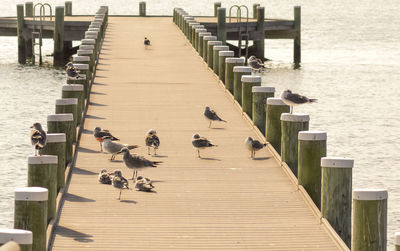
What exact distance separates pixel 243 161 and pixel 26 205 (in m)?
5.69

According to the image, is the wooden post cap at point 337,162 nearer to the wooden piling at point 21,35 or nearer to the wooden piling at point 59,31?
the wooden piling at point 59,31

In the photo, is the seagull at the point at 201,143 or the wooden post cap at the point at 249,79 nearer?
the seagull at the point at 201,143

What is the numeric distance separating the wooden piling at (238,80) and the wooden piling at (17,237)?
44.4ft

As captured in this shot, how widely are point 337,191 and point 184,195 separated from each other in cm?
207

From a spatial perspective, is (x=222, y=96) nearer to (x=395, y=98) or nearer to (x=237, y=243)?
(x=237, y=243)

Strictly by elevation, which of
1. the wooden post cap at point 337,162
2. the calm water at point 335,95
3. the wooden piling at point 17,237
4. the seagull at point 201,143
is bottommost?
the calm water at point 335,95

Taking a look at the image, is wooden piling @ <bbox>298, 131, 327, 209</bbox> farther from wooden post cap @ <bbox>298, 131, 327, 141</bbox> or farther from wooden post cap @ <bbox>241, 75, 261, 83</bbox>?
wooden post cap @ <bbox>241, 75, 261, 83</bbox>

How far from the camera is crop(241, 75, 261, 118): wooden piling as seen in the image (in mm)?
19859

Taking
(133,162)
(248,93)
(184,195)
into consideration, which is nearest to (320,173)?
(184,195)

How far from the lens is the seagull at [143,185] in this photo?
12797mm

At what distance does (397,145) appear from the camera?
29.0 meters

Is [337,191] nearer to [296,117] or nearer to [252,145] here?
[296,117]

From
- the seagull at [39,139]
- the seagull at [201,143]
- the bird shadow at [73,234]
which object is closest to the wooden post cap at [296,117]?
the seagull at [201,143]

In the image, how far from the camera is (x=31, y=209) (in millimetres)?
9695
